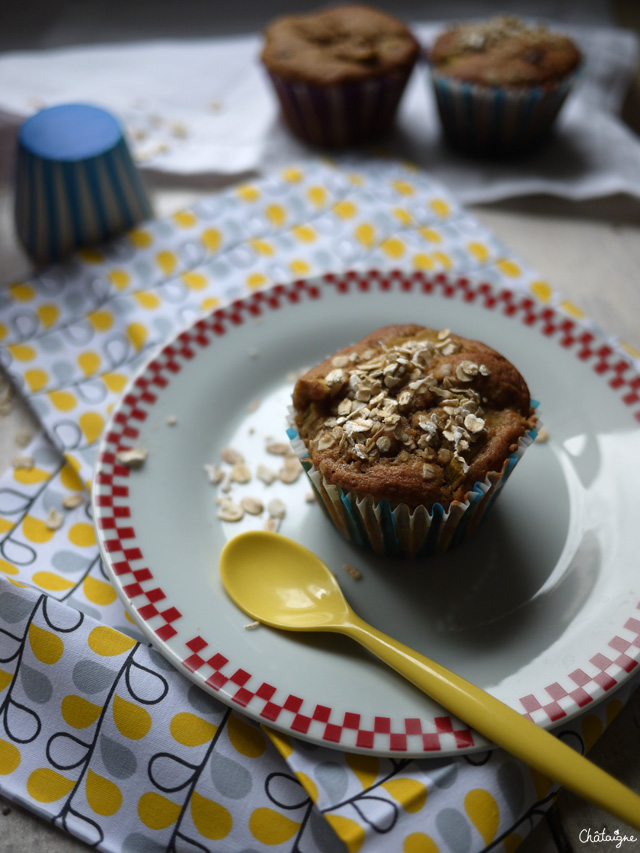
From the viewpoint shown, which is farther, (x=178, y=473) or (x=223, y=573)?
(x=178, y=473)

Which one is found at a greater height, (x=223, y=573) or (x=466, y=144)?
(x=466, y=144)

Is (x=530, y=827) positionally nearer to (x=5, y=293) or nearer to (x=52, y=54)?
(x=5, y=293)

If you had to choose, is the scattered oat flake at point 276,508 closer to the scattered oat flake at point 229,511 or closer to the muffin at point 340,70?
the scattered oat flake at point 229,511

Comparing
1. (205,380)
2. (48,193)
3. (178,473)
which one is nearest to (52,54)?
(48,193)

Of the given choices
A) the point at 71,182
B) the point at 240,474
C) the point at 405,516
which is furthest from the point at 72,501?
the point at 71,182

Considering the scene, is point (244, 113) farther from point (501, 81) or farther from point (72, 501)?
point (72, 501)

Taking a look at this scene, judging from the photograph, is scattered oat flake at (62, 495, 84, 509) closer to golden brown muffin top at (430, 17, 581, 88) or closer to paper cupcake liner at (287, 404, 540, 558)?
paper cupcake liner at (287, 404, 540, 558)
